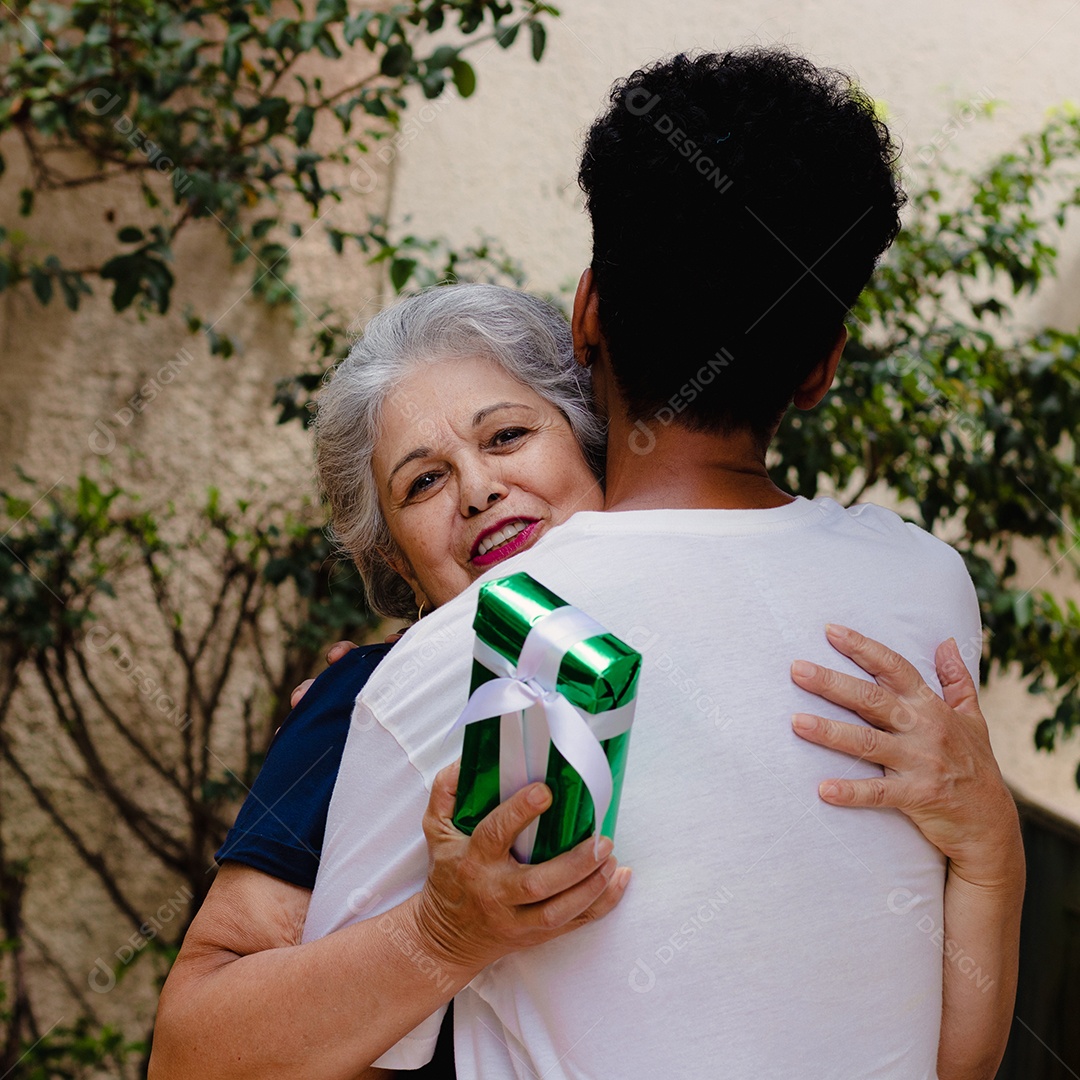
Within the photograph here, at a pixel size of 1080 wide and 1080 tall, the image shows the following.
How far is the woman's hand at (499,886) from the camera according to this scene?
3.19 ft

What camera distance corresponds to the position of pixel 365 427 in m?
1.85

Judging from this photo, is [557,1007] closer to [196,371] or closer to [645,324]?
[645,324]

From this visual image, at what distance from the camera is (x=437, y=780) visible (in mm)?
1034

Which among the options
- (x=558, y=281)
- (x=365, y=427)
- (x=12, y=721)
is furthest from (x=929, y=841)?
(x=12, y=721)

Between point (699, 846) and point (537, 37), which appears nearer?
point (699, 846)

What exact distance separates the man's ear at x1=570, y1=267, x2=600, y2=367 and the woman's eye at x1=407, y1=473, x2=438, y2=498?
51 centimetres

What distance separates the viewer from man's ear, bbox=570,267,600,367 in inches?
49.4

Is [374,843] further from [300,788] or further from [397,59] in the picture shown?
[397,59]

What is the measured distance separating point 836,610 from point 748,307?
1.04 ft

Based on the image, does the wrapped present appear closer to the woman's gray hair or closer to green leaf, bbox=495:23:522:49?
the woman's gray hair

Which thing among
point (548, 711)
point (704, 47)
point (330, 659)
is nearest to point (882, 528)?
point (548, 711)

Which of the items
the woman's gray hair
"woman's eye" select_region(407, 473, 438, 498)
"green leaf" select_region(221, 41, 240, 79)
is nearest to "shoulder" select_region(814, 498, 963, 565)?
the woman's gray hair

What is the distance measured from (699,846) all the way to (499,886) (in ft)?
0.62

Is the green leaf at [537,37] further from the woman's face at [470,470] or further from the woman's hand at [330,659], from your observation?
the woman's hand at [330,659]
